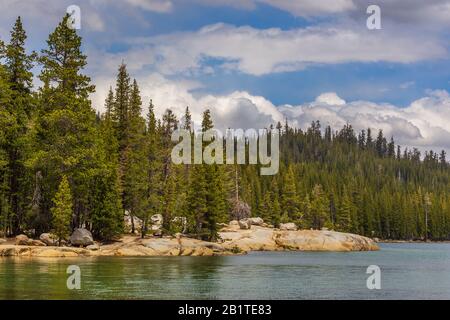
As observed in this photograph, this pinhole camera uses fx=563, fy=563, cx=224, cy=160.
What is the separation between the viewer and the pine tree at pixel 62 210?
181 ft

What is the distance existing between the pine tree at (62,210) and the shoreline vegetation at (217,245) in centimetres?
143

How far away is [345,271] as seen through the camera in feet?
156

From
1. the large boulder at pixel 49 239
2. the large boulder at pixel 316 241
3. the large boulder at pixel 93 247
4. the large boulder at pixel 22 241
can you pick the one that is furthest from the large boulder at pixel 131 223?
the large boulder at pixel 316 241

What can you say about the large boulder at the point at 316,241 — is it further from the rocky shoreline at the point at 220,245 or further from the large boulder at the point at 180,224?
the large boulder at the point at 180,224

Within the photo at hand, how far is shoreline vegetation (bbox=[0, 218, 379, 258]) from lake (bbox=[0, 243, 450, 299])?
14.8 ft

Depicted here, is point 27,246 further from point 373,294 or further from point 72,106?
point 373,294

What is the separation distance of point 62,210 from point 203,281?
79.5 ft

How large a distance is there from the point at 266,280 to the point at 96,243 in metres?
27.3

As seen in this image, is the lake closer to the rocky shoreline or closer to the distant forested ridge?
the rocky shoreline

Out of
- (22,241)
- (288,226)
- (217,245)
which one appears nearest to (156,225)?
(217,245)

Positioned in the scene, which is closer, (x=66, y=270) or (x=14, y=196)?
(x=66, y=270)

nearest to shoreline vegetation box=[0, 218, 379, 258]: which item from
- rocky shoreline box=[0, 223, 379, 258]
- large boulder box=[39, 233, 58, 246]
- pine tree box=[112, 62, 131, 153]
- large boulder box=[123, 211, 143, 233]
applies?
rocky shoreline box=[0, 223, 379, 258]

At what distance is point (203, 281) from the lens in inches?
1423
